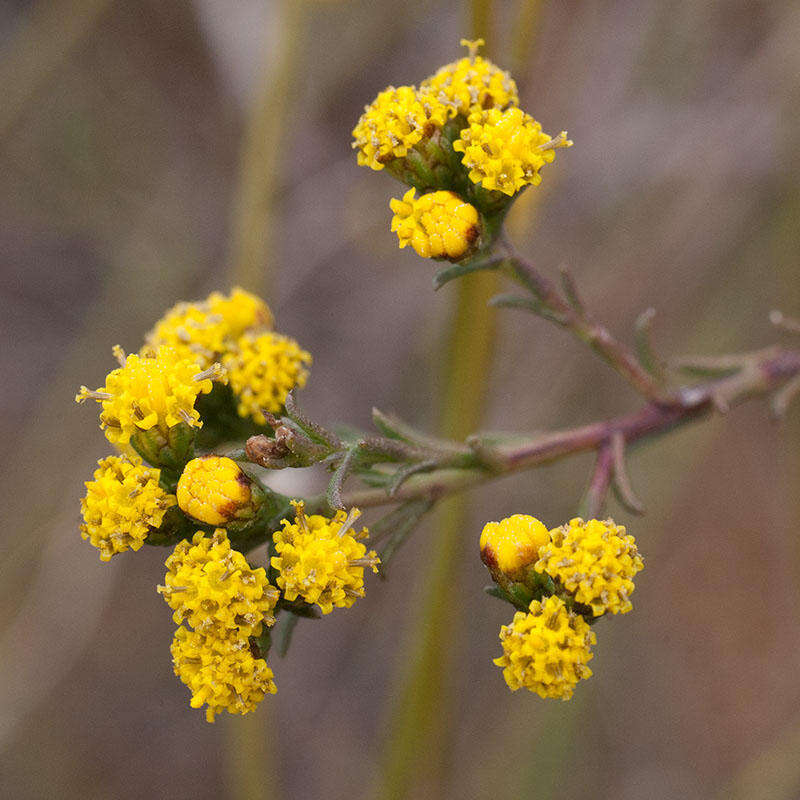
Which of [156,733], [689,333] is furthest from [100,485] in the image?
[156,733]

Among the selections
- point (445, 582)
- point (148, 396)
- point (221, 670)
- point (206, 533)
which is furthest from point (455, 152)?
point (445, 582)

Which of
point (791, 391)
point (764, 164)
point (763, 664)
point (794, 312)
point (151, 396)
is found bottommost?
point (151, 396)

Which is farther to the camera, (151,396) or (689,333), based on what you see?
(689,333)

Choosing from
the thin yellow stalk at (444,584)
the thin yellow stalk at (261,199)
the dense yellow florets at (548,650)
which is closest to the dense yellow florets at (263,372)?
the dense yellow florets at (548,650)

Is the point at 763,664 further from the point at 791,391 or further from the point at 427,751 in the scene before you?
the point at 791,391

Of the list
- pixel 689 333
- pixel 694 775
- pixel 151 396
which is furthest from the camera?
pixel 694 775

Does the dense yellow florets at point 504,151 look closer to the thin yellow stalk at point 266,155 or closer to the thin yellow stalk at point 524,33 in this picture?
the thin yellow stalk at point 524,33
